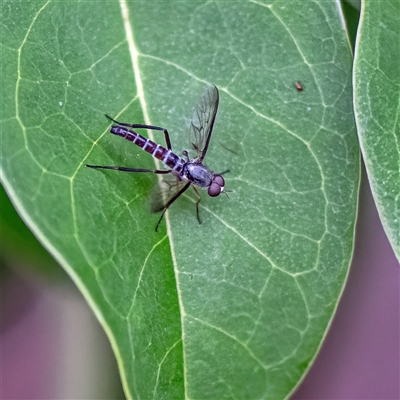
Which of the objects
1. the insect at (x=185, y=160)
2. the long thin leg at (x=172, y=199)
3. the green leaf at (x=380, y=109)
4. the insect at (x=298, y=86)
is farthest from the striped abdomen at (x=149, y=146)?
the green leaf at (x=380, y=109)

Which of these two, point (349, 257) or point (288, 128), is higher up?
point (288, 128)

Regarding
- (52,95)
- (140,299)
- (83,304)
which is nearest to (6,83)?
(52,95)

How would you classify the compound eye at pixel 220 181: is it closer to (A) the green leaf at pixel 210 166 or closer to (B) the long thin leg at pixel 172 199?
(A) the green leaf at pixel 210 166

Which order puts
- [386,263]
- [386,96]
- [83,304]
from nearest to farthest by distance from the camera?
[386,96] < [83,304] < [386,263]

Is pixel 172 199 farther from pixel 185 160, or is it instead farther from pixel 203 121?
pixel 203 121

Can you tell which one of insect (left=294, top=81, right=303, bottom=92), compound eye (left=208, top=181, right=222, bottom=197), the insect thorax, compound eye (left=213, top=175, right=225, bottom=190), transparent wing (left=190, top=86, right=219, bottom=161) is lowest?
the insect thorax

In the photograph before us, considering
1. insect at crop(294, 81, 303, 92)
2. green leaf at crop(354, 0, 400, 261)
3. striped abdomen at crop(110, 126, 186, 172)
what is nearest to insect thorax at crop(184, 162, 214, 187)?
striped abdomen at crop(110, 126, 186, 172)

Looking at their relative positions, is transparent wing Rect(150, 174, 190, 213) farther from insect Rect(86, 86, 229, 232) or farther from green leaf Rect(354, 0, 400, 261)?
green leaf Rect(354, 0, 400, 261)

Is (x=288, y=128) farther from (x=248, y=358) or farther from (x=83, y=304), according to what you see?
(x=83, y=304)
